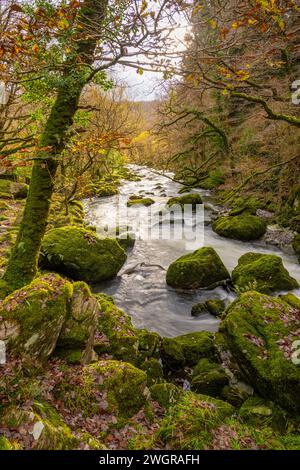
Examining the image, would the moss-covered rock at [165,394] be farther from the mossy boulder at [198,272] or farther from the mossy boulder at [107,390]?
the mossy boulder at [198,272]

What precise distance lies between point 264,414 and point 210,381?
3.23ft

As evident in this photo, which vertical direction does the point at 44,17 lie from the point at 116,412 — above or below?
above

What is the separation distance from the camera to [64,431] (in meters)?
3.17

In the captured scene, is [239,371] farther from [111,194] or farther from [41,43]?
[111,194]

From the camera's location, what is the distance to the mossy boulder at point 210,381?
4.86 meters

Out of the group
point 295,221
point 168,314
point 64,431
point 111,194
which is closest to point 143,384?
point 64,431

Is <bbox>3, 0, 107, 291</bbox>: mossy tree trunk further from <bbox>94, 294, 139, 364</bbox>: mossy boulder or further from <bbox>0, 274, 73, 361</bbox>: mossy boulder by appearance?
<bbox>94, 294, 139, 364</bbox>: mossy boulder

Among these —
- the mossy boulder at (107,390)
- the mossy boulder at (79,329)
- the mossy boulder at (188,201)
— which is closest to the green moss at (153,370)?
the mossy boulder at (107,390)

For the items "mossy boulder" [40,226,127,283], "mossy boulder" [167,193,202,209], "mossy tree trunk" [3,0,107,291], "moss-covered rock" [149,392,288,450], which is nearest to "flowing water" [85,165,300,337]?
"mossy boulder" [40,226,127,283]

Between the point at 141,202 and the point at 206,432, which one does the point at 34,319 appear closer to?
the point at 206,432

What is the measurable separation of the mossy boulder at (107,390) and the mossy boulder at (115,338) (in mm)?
782

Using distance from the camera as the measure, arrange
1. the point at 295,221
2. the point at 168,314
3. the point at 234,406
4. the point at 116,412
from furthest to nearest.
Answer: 1. the point at 295,221
2. the point at 168,314
3. the point at 234,406
4. the point at 116,412

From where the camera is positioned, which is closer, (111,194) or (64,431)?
(64,431)

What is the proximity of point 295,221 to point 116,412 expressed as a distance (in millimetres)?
12038
